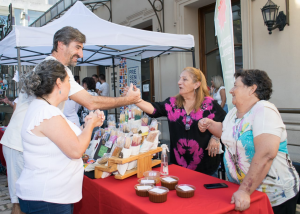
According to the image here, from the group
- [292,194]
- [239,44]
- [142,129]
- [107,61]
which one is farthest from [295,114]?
[107,61]

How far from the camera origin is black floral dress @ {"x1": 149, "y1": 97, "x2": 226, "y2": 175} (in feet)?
8.61

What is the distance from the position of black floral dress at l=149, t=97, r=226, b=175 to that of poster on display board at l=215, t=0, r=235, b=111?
1.03 feet

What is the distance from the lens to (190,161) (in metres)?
2.64

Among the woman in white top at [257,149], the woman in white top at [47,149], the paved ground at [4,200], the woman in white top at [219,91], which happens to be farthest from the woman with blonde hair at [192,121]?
the woman in white top at [219,91]

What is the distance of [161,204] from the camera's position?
4.93 feet

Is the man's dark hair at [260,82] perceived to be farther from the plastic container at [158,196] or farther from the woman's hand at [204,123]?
the plastic container at [158,196]

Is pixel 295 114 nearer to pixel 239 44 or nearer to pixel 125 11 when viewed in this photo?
pixel 239 44

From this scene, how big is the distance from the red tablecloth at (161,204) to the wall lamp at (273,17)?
3.48 m

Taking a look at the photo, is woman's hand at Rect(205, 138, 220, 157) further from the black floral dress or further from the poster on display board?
the poster on display board

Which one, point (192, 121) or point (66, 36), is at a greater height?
point (66, 36)

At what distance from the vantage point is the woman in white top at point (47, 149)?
1404 mm

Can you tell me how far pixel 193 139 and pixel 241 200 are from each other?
1183mm

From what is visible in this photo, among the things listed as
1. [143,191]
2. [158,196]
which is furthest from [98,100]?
[158,196]

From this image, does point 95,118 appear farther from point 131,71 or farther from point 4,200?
point 131,71
